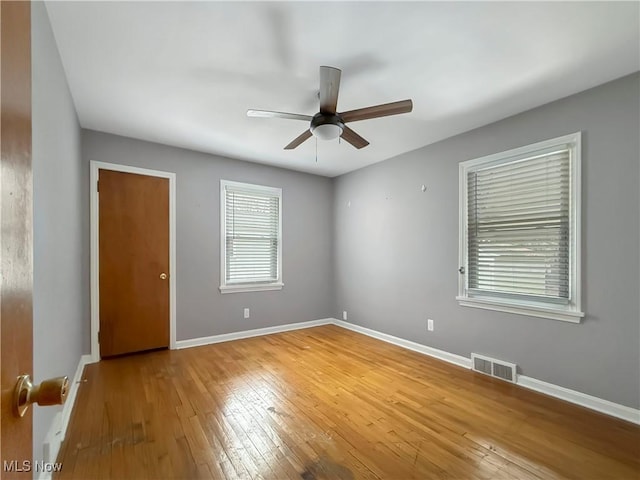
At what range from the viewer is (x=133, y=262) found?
3.51m

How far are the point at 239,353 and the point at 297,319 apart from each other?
4.41 ft

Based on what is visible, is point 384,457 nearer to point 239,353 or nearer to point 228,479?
point 228,479

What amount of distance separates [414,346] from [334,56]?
3.31m

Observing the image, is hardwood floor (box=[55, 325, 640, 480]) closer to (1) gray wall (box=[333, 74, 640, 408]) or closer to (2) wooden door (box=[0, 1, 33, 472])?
(1) gray wall (box=[333, 74, 640, 408])

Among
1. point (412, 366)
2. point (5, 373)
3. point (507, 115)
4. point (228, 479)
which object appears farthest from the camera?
point (412, 366)

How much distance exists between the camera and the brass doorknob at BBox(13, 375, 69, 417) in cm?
57

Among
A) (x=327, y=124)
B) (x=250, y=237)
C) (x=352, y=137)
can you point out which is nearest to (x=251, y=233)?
(x=250, y=237)

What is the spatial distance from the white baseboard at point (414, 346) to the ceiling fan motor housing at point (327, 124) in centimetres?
273

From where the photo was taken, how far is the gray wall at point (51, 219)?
1452mm

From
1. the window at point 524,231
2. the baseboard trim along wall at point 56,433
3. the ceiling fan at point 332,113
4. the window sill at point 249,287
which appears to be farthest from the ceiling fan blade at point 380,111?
the window sill at point 249,287

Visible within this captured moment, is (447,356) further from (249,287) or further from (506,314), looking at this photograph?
(249,287)

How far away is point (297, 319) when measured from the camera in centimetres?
478

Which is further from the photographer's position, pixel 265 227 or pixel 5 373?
pixel 265 227

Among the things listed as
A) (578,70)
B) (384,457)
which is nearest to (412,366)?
(384,457)
